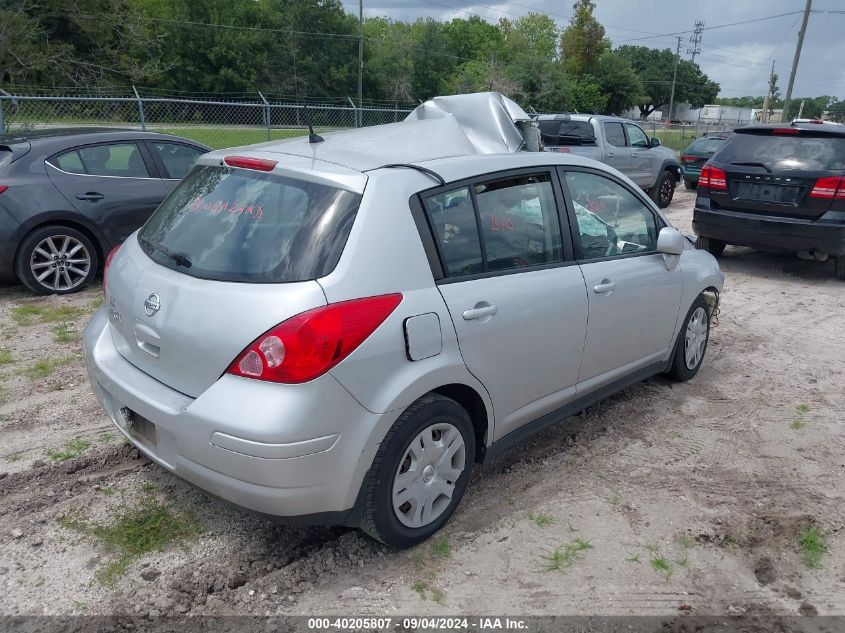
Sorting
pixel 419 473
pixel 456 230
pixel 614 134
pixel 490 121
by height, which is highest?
pixel 490 121

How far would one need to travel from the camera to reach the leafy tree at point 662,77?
99500mm

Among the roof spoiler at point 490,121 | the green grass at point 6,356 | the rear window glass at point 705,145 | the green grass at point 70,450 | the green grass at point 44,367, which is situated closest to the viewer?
the green grass at point 70,450

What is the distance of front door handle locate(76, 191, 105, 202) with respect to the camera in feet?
22.6

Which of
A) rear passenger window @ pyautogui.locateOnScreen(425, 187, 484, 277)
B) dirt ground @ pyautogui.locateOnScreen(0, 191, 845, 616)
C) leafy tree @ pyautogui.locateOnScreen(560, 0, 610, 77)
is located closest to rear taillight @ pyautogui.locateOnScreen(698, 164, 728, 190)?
dirt ground @ pyautogui.locateOnScreen(0, 191, 845, 616)

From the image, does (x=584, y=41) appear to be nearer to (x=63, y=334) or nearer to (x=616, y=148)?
(x=616, y=148)

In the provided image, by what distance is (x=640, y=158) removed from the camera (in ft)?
45.4

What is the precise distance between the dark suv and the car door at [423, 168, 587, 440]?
18.6 ft

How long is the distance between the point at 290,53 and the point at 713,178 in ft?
173

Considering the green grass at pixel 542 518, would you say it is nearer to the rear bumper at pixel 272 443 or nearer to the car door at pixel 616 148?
the rear bumper at pixel 272 443

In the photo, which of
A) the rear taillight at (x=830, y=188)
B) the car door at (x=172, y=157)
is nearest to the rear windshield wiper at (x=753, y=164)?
the rear taillight at (x=830, y=188)

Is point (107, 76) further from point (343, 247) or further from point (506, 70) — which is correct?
point (343, 247)

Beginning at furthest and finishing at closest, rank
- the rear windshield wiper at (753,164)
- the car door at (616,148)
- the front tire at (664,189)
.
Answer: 1. the front tire at (664,189)
2. the car door at (616,148)
3. the rear windshield wiper at (753,164)

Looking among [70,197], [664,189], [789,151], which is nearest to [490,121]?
[70,197]

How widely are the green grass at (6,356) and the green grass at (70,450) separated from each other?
1.56 meters
